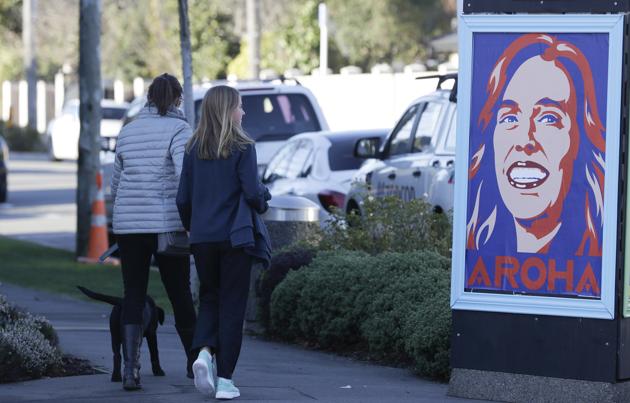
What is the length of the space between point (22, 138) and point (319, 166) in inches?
1408

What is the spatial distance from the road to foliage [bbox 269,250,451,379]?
30.4ft

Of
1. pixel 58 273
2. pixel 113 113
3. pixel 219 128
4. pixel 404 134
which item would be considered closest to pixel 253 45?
pixel 113 113

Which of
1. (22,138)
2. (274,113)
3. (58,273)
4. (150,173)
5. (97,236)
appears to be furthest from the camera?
(22,138)

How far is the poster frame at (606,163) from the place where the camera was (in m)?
6.99

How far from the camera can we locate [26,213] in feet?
80.7

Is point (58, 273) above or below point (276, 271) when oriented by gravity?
below

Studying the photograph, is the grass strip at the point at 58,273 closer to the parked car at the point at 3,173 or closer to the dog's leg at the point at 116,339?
the dog's leg at the point at 116,339

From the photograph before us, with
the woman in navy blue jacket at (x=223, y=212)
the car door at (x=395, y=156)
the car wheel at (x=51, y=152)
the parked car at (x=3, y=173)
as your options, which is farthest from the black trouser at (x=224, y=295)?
the car wheel at (x=51, y=152)

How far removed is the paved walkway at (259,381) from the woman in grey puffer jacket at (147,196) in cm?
28

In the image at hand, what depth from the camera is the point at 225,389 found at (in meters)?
7.38

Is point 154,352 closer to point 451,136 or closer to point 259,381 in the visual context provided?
point 259,381

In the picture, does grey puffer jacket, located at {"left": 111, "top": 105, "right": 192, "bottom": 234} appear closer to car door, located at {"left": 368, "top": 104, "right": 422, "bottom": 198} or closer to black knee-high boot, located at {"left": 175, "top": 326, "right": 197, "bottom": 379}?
black knee-high boot, located at {"left": 175, "top": 326, "right": 197, "bottom": 379}

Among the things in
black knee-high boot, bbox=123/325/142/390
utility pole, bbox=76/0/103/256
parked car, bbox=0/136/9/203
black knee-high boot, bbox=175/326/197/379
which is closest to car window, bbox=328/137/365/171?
utility pole, bbox=76/0/103/256

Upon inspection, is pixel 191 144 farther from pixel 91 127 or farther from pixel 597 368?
pixel 91 127
